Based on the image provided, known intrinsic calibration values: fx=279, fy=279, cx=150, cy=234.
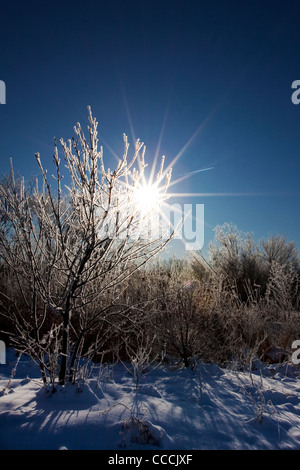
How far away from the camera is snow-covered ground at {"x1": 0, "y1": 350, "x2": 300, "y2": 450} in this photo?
184 cm

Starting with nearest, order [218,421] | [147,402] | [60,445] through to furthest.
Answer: [60,445]
[218,421]
[147,402]

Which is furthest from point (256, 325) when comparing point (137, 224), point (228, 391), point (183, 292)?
point (137, 224)

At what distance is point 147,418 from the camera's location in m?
2.18

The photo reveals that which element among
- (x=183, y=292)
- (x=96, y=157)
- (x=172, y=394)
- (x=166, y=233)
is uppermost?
(x=96, y=157)

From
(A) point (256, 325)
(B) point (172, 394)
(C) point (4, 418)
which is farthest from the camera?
(A) point (256, 325)

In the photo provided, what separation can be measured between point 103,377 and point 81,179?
97.9 inches

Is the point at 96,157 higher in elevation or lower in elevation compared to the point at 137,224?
higher

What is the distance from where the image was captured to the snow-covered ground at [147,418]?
1842 mm

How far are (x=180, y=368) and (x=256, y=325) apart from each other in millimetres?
2161

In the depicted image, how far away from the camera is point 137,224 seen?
265 centimetres

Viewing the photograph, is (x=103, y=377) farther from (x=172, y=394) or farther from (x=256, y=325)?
(x=256, y=325)

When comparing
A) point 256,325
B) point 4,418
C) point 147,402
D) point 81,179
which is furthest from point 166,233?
point 256,325

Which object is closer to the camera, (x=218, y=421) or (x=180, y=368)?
(x=218, y=421)

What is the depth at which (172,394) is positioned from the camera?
304cm
